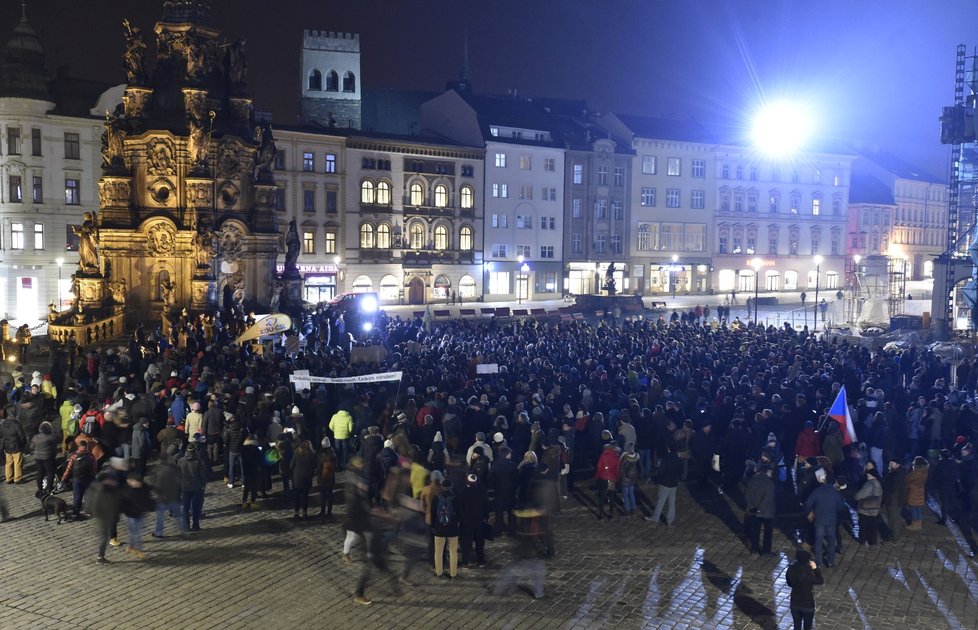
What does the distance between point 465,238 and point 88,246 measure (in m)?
33.4

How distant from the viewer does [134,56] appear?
3800cm

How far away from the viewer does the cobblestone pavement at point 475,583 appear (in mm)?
10945

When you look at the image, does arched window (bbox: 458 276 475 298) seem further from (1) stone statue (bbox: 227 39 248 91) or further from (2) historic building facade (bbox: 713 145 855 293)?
(1) stone statue (bbox: 227 39 248 91)

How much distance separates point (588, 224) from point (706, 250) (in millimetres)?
13555

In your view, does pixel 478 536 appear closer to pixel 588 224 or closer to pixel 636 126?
pixel 588 224

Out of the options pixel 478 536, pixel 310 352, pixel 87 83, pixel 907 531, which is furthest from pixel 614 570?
pixel 87 83

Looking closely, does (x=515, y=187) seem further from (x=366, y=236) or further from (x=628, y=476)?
(x=628, y=476)

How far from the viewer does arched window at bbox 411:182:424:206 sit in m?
62.9

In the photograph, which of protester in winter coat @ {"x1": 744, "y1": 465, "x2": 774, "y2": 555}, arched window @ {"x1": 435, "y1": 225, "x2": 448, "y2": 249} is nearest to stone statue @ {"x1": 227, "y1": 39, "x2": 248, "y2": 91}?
arched window @ {"x1": 435, "y1": 225, "x2": 448, "y2": 249}

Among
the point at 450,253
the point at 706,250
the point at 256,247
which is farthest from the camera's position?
the point at 706,250

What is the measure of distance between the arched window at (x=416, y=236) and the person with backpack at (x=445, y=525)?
51766 mm

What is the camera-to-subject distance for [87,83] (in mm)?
56781

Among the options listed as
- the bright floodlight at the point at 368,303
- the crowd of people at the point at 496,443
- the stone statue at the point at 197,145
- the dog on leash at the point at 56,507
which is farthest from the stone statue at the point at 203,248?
the dog on leash at the point at 56,507

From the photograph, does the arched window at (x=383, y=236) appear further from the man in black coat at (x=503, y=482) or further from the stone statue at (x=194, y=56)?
the man in black coat at (x=503, y=482)
